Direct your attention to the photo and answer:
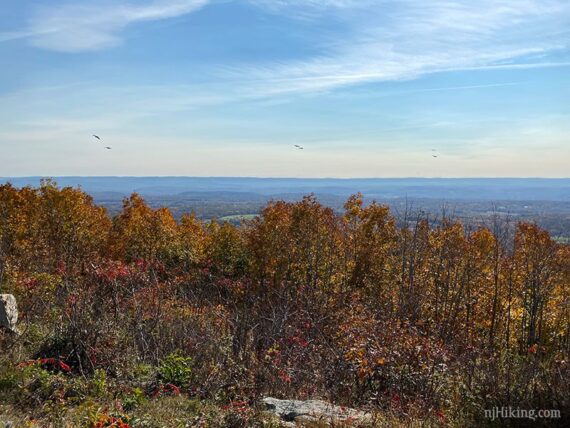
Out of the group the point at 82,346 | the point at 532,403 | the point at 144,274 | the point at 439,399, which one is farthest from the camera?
the point at 144,274

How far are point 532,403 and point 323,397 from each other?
3.59 meters

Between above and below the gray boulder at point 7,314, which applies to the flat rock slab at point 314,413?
below

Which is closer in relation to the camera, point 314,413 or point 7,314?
point 314,413

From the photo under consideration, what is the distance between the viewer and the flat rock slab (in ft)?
22.1

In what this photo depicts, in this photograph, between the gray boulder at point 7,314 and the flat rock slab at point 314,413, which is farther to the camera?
the gray boulder at point 7,314

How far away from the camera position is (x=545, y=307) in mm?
23219

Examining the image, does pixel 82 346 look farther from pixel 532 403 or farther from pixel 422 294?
pixel 422 294

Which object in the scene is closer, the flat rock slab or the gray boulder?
the flat rock slab

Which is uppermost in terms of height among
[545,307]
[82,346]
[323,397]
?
[82,346]

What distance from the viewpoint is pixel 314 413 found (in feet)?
23.2

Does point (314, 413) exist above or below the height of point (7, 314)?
below

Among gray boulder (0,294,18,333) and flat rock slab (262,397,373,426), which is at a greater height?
gray boulder (0,294,18,333)

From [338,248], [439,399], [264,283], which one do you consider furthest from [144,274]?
[338,248]

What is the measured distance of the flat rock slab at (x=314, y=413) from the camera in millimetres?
A: 6730
